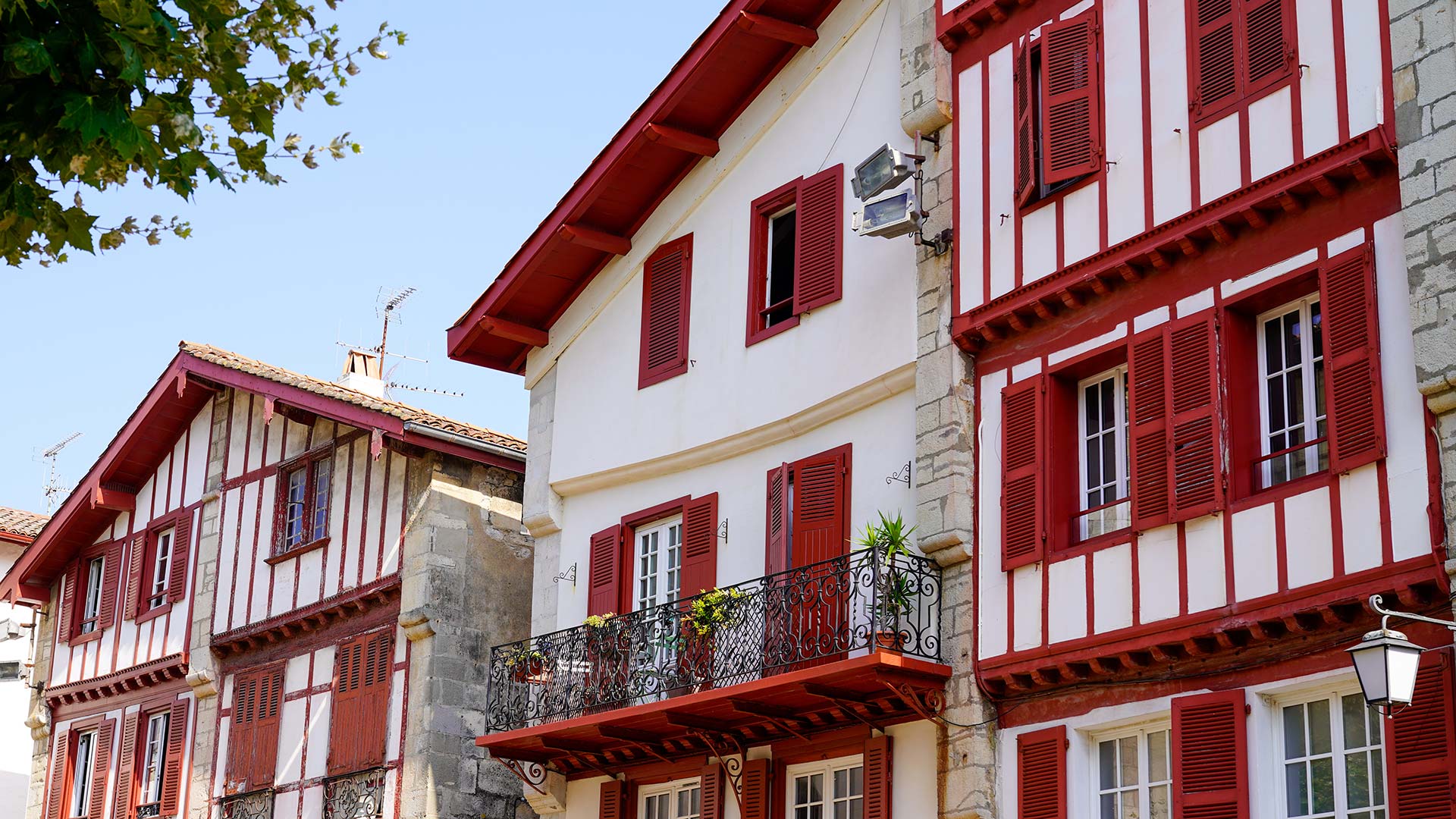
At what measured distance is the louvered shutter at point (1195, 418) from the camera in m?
13.9

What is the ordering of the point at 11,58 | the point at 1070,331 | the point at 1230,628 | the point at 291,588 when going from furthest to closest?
the point at 291,588 → the point at 1070,331 → the point at 1230,628 → the point at 11,58

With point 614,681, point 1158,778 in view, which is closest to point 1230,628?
point 1158,778

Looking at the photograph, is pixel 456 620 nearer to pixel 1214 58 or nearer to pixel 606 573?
pixel 606 573

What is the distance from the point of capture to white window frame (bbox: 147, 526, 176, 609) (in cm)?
2691

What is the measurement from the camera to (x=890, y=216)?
661 inches

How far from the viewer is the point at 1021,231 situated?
16062 millimetres

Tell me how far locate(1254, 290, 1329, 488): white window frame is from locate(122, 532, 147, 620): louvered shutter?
17748 millimetres

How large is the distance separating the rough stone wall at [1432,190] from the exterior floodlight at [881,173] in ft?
15.3

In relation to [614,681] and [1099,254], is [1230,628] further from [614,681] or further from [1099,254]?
[614,681]

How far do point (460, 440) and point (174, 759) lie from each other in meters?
6.58

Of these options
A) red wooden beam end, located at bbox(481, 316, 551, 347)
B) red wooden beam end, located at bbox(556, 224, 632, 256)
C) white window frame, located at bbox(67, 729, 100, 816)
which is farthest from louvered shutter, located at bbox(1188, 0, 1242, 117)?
white window frame, located at bbox(67, 729, 100, 816)

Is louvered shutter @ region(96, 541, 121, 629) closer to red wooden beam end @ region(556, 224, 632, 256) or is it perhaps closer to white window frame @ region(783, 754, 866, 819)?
red wooden beam end @ region(556, 224, 632, 256)

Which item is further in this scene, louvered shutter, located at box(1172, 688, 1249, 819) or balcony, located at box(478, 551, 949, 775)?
balcony, located at box(478, 551, 949, 775)

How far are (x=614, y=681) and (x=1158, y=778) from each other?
19.2ft
